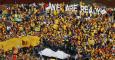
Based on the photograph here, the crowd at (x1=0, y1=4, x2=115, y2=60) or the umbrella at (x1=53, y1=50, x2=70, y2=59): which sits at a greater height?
the crowd at (x1=0, y1=4, x2=115, y2=60)

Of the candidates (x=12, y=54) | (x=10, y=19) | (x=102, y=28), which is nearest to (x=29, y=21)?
(x=10, y=19)

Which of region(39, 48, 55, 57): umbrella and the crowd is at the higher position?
the crowd

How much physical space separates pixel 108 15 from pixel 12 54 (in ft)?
9.18

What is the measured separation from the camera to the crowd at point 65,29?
25.6 feet

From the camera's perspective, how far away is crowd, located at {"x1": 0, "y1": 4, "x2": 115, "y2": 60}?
7793mm

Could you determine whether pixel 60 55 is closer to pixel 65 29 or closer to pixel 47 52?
pixel 47 52

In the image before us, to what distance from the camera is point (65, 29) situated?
26.1 ft

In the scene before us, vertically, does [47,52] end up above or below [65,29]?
below

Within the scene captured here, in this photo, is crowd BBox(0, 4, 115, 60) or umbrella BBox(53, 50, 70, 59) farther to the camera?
crowd BBox(0, 4, 115, 60)

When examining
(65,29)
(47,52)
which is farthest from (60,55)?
(65,29)

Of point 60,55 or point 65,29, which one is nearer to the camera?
point 60,55

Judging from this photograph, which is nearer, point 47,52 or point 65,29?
point 47,52

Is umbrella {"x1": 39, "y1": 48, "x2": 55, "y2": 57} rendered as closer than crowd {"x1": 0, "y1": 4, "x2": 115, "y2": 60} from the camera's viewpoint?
Yes

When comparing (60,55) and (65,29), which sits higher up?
(65,29)
